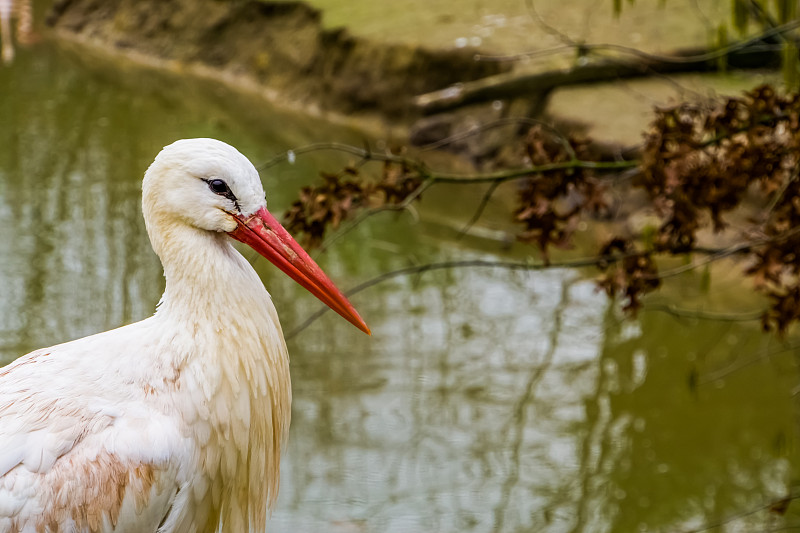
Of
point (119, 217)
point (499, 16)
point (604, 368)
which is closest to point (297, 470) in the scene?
point (604, 368)

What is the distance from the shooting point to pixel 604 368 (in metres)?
6.10

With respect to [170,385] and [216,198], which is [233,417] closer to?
[170,385]

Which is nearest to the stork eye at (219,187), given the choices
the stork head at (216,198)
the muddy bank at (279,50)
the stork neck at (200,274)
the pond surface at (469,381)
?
the stork head at (216,198)

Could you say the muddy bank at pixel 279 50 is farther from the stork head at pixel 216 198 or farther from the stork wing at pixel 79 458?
the stork wing at pixel 79 458

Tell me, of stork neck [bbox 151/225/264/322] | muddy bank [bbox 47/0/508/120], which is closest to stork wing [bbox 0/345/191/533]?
stork neck [bbox 151/225/264/322]

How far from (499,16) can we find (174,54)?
4079mm

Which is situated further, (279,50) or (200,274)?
(279,50)

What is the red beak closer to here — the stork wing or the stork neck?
the stork neck

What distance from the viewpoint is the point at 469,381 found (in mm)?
5973

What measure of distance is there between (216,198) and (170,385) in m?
0.49

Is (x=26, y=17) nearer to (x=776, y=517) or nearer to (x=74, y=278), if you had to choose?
(x=74, y=278)

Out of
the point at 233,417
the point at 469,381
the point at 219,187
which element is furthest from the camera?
the point at 469,381

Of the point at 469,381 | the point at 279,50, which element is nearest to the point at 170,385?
the point at 469,381

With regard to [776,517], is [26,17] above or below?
above
